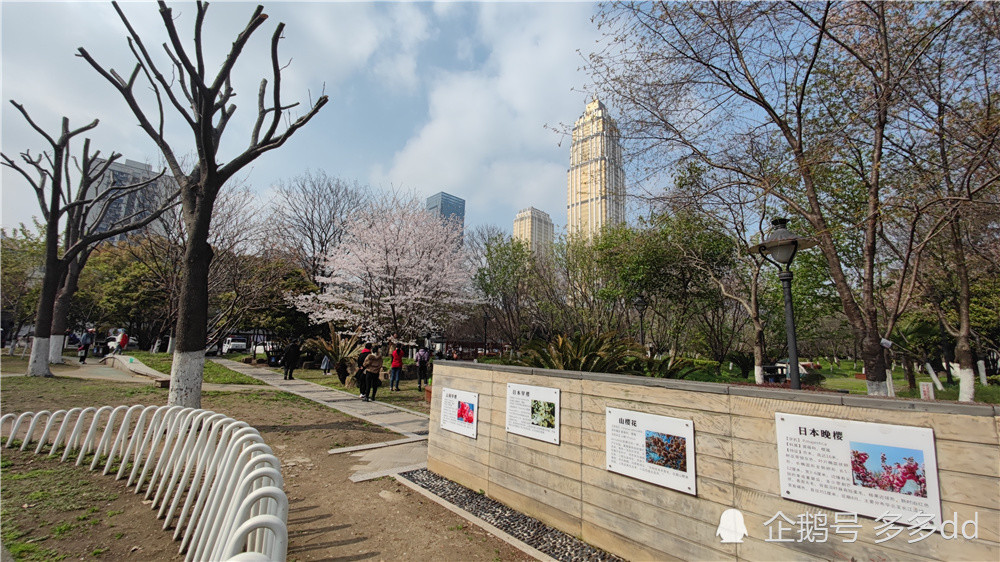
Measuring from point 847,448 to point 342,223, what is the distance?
29.1m

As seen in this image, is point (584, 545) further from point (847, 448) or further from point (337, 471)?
point (337, 471)

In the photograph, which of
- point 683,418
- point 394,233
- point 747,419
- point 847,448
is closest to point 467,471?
point 683,418

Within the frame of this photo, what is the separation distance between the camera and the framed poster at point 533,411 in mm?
4445

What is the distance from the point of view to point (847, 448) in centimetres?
258

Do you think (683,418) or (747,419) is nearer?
(747,419)

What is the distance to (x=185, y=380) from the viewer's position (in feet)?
24.8

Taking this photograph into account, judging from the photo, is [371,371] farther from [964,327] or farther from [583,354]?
[964,327]

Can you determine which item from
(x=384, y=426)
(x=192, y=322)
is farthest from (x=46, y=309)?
(x=384, y=426)

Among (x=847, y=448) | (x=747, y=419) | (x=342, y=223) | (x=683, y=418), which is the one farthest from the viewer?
(x=342, y=223)

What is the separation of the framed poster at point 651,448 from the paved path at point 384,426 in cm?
353

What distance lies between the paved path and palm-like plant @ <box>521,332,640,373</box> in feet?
8.08

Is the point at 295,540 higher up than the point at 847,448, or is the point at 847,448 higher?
the point at 847,448

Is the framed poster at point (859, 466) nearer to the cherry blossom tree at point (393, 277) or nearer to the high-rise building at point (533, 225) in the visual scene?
the cherry blossom tree at point (393, 277)

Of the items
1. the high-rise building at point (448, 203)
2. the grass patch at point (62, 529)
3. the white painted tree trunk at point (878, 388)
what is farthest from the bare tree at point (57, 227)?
the high-rise building at point (448, 203)
